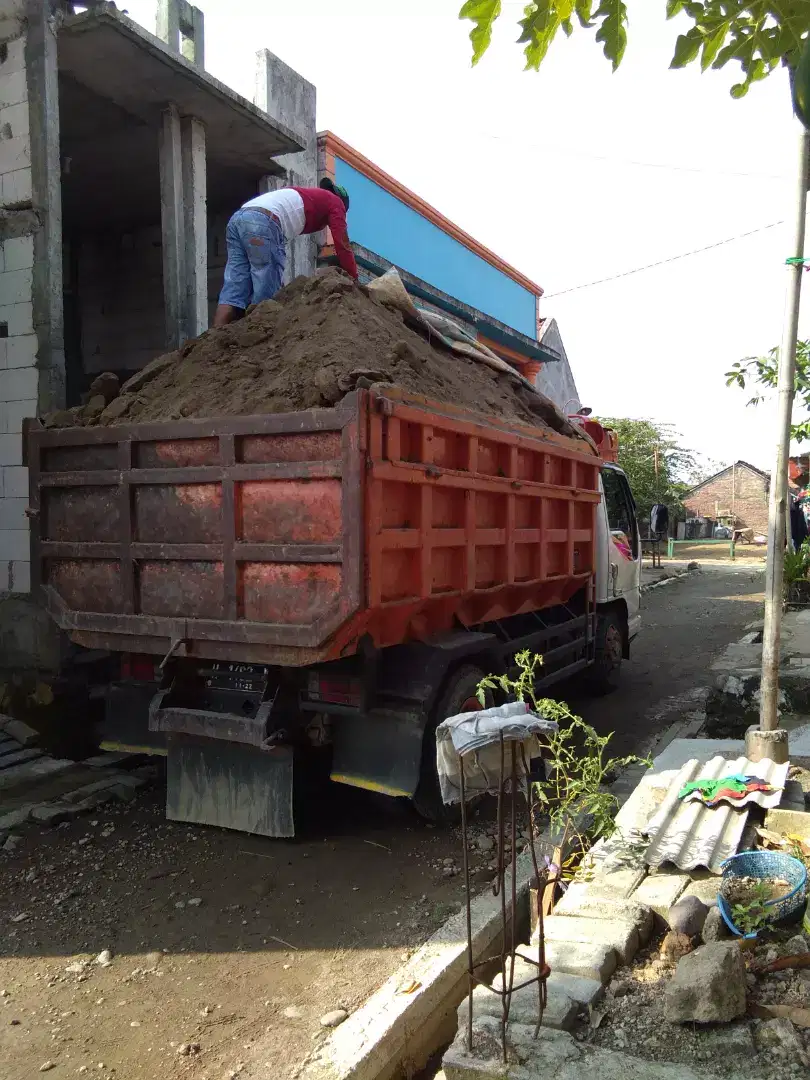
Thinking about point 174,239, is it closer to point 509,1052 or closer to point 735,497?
point 509,1052

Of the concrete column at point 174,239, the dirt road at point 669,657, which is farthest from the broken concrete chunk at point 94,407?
the dirt road at point 669,657

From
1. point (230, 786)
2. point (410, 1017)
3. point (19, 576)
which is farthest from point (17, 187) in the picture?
point (410, 1017)

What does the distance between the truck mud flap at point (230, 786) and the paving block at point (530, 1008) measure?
1928 mm

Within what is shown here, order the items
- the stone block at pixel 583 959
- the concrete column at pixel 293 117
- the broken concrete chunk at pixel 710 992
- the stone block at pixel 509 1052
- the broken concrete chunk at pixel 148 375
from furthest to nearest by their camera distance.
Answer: the concrete column at pixel 293 117, the broken concrete chunk at pixel 148 375, the stone block at pixel 583 959, the broken concrete chunk at pixel 710 992, the stone block at pixel 509 1052

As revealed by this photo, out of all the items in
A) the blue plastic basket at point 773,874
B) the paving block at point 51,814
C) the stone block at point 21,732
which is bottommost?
the paving block at point 51,814

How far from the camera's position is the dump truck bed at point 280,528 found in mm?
3947

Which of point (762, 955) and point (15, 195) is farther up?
point (15, 195)

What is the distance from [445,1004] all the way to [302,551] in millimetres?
2009

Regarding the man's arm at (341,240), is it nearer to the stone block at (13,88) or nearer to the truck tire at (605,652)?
the stone block at (13,88)

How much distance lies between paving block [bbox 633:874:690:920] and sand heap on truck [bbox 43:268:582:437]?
2507 mm

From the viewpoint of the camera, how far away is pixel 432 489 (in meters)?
4.41

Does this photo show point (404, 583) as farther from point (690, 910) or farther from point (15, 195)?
point (15, 195)

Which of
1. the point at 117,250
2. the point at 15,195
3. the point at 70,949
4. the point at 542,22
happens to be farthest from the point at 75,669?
the point at 117,250

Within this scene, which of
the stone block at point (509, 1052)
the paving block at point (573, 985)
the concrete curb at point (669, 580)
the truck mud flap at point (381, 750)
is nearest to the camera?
the stone block at point (509, 1052)
